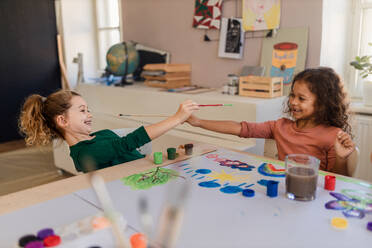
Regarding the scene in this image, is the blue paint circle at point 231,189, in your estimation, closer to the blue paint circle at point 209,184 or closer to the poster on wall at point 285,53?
the blue paint circle at point 209,184

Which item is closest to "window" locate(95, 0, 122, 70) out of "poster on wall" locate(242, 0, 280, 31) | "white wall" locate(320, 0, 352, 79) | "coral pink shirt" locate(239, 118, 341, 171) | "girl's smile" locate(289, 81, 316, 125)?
"poster on wall" locate(242, 0, 280, 31)

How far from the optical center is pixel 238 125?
159cm

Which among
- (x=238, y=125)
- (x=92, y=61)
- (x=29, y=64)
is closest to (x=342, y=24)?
(x=238, y=125)

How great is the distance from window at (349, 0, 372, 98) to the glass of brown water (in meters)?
1.68

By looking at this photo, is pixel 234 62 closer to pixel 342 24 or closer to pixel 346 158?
pixel 342 24

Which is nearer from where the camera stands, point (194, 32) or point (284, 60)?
point (284, 60)

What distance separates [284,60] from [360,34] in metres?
0.54

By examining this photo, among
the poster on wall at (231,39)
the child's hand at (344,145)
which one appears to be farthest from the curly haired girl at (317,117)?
the poster on wall at (231,39)

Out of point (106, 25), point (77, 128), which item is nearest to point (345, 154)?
point (77, 128)

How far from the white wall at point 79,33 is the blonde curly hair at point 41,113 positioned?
324 cm

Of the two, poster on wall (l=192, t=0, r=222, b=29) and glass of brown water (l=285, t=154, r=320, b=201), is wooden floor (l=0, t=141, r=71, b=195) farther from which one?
glass of brown water (l=285, t=154, r=320, b=201)

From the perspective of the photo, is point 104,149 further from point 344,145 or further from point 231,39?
point 231,39

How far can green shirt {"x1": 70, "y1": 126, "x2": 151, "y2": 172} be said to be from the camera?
1348 millimetres

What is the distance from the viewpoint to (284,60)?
2.43m
